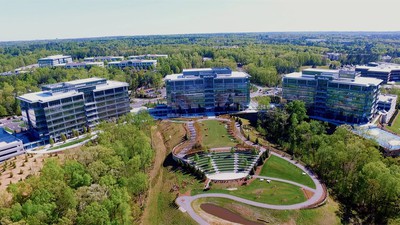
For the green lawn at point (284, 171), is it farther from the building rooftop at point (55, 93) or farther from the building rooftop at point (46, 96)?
the building rooftop at point (46, 96)

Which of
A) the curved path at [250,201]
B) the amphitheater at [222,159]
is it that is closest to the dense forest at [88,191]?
the curved path at [250,201]

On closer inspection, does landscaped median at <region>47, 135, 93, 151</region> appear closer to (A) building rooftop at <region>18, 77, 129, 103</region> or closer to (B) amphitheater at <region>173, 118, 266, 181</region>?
(A) building rooftop at <region>18, 77, 129, 103</region>

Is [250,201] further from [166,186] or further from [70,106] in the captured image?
[70,106]

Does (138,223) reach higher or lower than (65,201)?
lower

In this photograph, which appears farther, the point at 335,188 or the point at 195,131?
the point at 195,131

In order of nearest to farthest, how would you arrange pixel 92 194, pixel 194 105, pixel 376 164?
pixel 92 194, pixel 376 164, pixel 194 105

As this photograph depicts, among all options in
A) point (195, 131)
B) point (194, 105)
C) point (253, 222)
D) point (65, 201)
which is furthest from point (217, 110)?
point (65, 201)

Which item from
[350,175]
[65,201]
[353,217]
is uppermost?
[65,201]

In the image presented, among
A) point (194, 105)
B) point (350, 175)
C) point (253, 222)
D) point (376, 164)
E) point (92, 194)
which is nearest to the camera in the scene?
point (92, 194)

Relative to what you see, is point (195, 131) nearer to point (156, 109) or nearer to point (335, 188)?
point (156, 109)
